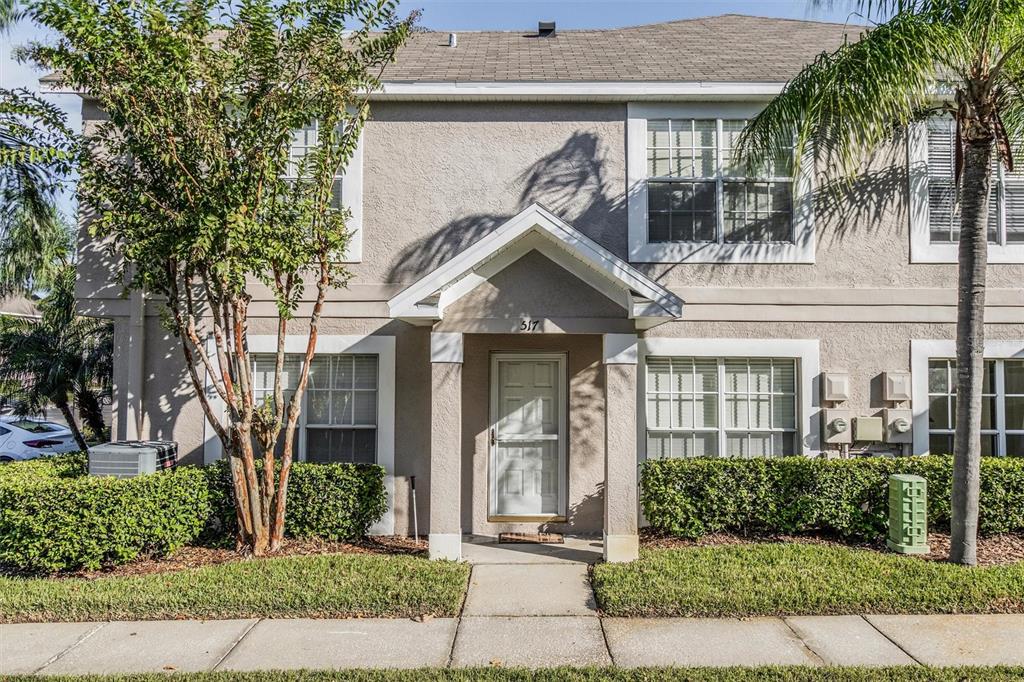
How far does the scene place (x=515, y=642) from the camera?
561 centimetres

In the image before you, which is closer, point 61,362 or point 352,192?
point 352,192

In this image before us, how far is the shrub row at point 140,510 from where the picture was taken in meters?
6.95

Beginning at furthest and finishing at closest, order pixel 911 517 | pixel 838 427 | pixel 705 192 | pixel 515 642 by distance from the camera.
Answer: pixel 705 192, pixel 838 427, pixel 911 517, pixel 515 642

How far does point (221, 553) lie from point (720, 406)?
6349mm

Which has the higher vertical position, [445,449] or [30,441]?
[445,449]

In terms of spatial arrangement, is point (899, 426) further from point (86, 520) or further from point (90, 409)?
point (90, 409)

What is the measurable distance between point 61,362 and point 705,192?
10.9 m

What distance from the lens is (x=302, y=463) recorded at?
332 inches

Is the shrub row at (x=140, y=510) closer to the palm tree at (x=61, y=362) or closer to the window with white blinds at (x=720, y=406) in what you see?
the palm tree at (x=61, y=362)

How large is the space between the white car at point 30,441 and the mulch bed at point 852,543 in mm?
13471

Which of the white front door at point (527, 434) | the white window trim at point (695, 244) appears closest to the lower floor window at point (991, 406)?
the white window trim at point (695, 244)

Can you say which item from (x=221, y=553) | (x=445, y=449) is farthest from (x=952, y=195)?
(x=221, y=553)

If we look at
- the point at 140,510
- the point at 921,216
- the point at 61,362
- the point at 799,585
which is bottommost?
the point at 799,585

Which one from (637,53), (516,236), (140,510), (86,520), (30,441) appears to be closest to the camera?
(86,520)
